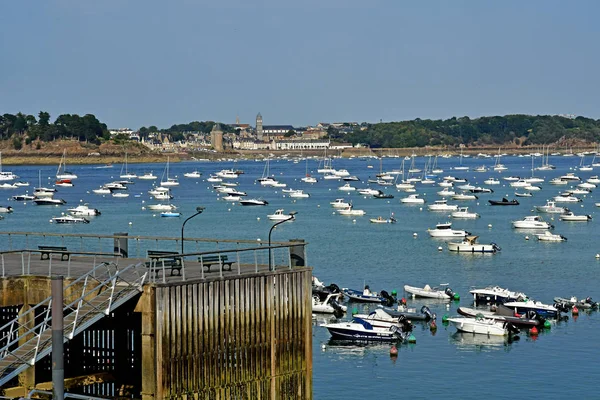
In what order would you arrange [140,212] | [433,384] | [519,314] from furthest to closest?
[140,212] → [519,314] → [433,384]

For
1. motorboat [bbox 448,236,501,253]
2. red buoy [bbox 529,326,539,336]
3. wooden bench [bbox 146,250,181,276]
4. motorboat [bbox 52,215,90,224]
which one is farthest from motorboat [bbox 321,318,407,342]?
motorboat [bbox 52,215,90,224]

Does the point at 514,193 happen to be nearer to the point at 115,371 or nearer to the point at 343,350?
the point at 343,350

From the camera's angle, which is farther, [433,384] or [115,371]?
[433,384]

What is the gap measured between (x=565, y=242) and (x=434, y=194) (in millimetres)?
77157

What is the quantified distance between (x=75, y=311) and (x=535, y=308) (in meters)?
38.5

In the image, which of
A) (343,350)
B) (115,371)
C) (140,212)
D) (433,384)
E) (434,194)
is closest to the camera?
(115,371)

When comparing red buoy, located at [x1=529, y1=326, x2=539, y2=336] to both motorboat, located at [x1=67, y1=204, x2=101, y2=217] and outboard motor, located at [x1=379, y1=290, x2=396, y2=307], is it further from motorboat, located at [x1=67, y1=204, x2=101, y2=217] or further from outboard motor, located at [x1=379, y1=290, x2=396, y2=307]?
motorboat, located at [x1=67, y1=204, x2=101, y2=217]

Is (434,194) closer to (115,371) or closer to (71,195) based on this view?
(71,195)

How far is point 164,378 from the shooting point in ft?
77.5

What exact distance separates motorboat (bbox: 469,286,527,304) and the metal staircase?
37.7 metres

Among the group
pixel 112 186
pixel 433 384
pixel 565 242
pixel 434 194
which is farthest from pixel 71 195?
pixel 433 384

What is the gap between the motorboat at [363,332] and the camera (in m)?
52.0

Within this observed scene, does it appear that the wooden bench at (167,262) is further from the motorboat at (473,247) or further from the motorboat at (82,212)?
the motorboat at (82,212)

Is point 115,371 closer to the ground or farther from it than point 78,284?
closer to the ground
